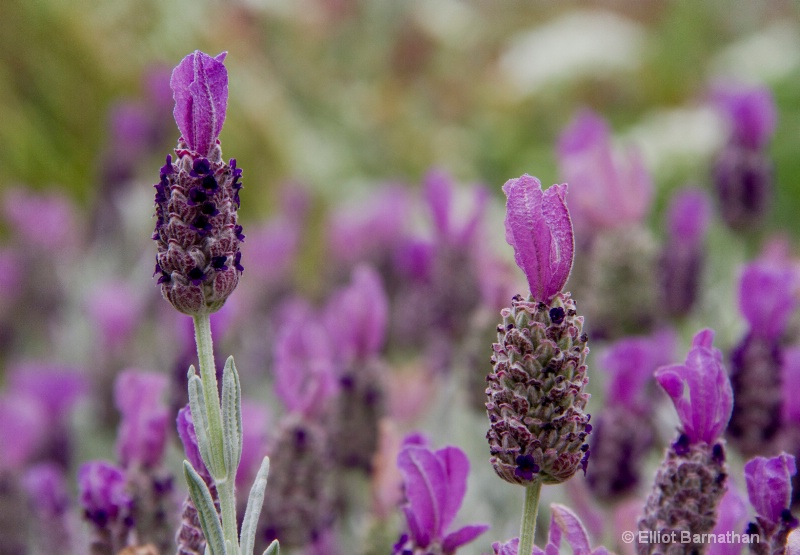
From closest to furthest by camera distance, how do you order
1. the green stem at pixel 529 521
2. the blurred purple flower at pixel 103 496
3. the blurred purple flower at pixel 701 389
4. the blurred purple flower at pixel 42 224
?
the green stem at pixel 529 521 < the blurred purple flower at pixel 701 389 < the blurred purple flower at pixel 103 496 < the blurred purple flower at pixel 42 224

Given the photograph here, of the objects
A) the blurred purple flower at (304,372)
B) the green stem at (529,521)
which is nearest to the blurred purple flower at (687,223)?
the blurred purple flower at (304,372)

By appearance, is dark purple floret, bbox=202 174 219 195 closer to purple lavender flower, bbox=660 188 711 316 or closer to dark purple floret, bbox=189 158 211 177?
dark purple floret, bbox=189 158 211 177

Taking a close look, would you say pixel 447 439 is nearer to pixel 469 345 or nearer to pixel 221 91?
pixel 469 345

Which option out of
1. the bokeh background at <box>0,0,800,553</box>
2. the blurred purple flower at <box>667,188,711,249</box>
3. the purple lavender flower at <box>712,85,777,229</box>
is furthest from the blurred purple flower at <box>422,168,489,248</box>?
the purple lavender flower at <box>712,85,777,229</box>

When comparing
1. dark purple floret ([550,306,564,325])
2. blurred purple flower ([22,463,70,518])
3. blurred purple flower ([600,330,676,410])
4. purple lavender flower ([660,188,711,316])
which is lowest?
blurred purple flower ([22,463,70,518])

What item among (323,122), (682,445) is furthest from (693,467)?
(323,122)

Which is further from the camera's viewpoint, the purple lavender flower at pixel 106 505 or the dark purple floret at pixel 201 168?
the purple lavender flower at pixel 106 505

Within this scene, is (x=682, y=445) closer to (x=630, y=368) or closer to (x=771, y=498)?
(x=771, y=498)

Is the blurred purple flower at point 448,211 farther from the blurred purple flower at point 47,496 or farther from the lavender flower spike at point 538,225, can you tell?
the lavender flower spike at point 538,225
